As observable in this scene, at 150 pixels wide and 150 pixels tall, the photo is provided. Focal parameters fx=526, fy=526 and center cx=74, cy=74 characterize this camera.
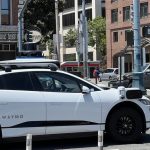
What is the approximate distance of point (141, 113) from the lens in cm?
1086

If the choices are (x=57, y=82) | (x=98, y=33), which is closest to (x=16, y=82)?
(x=57, y=82)

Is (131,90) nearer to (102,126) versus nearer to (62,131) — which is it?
(102,126)

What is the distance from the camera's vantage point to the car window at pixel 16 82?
10.2 meters

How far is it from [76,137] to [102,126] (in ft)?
2.36

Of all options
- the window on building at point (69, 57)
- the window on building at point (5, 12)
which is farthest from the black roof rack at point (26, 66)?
the window on building at point (69, 57)

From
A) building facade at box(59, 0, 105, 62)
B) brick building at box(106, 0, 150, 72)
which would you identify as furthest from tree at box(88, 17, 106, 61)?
brick building at box(106, 0, 150, 72)

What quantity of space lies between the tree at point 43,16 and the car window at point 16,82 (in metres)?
38.7

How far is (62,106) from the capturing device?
10.3m

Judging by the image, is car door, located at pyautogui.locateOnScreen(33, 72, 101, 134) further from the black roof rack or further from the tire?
the tire

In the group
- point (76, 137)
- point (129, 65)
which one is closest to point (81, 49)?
point (76, 137)

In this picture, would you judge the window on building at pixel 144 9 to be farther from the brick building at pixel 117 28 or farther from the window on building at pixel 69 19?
the window on building at pixel 69 19

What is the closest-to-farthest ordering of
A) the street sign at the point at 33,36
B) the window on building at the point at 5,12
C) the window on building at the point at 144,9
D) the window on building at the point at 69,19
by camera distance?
the street sign at the point at 33,36 → the window on building at the point at 5,12 → the window on building at the point at 144,9 → the window on building at the point at 69,19

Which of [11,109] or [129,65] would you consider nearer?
[11,109]

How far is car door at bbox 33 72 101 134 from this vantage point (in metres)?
10.2
